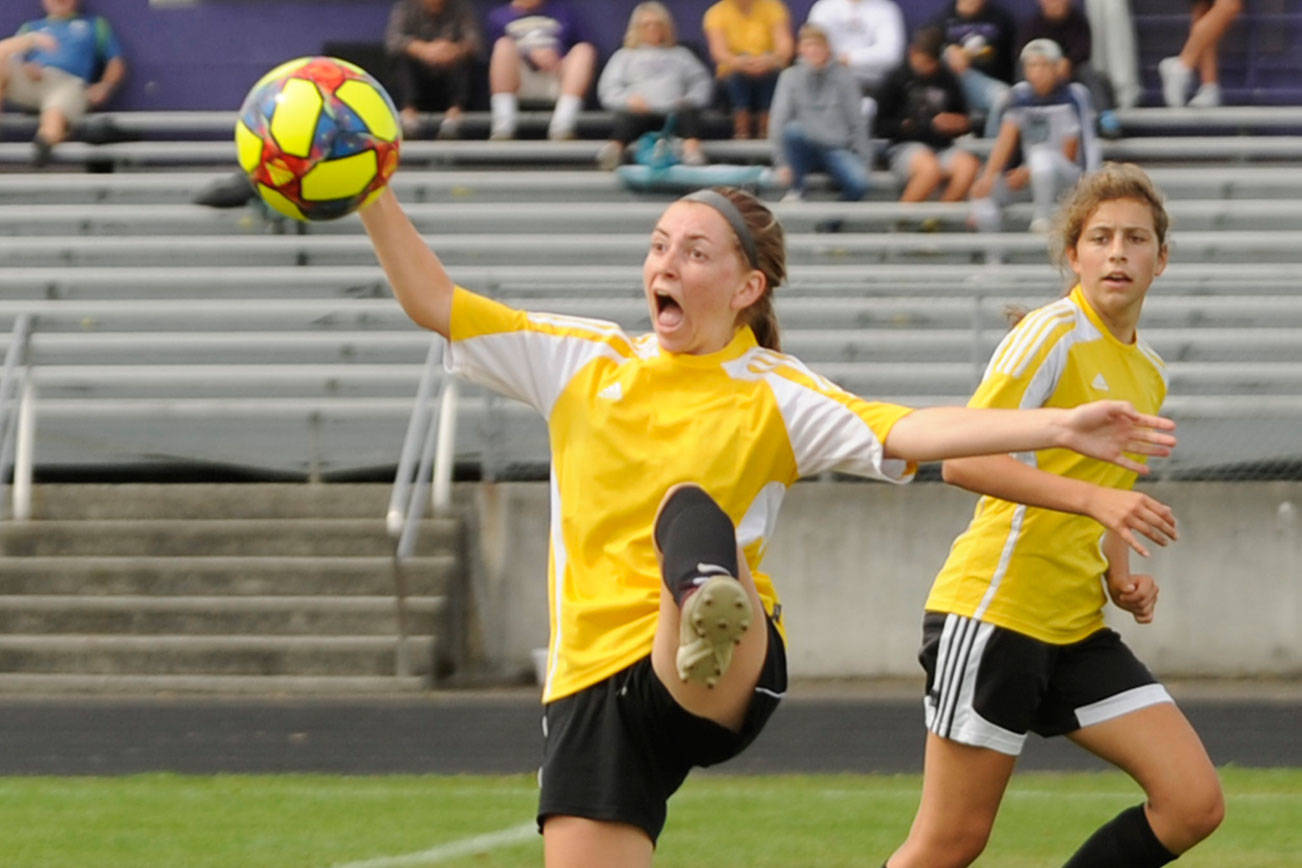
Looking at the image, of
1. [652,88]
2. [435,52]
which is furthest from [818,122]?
[435,52]

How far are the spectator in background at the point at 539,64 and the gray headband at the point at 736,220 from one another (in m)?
10.1

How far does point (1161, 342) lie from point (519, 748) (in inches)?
204

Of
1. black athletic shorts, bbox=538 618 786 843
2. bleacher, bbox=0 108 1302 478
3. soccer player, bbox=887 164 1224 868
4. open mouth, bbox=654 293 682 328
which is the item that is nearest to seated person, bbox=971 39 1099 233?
bleacher, bbox=0 108 1302 478

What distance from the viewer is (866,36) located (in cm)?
1394

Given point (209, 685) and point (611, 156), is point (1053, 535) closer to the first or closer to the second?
point (209, 685)

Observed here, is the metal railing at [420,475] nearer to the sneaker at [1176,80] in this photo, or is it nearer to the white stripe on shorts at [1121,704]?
the sneaker at [1176,80]

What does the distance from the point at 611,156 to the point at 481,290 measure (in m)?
2.22

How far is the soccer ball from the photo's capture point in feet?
13.6

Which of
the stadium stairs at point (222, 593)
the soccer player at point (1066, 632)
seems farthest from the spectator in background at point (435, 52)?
the soccer player at point (1066, 632)

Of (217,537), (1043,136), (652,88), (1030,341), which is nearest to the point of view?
(1030,341)

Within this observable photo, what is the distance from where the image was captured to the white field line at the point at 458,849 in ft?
21.1

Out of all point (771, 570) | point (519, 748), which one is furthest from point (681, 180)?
point (519, 748)

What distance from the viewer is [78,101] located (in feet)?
48.2

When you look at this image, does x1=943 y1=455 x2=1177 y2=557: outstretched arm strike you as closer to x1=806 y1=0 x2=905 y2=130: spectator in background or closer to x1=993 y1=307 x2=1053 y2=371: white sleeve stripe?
x1=993 y1=307 x2=1053 y2=371: white sleeve stripe
